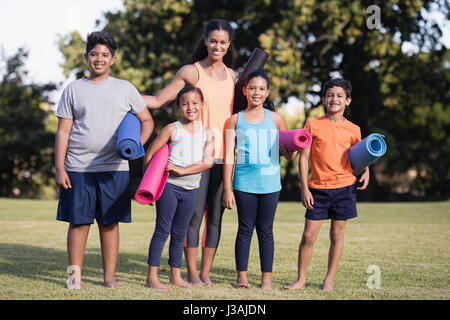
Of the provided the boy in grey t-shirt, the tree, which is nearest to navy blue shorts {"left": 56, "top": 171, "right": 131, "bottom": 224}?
the boy in grey t-shirt

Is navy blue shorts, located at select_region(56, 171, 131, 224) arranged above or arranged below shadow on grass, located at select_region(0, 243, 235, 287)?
above

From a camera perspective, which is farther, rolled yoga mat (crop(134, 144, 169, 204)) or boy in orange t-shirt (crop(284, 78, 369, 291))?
boy in orange t-shirt (crop(284, 78, 369, 291))

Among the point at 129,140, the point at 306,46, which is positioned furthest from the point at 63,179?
the point at 306,46

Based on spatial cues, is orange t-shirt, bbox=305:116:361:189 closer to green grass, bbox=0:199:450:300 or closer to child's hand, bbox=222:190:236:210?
child's hand, bbox=222:190:236:210

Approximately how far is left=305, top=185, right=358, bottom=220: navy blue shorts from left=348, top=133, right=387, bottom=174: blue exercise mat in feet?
0.84

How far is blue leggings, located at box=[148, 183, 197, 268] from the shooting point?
4738mm

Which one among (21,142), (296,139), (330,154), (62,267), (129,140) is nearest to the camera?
(129,140)

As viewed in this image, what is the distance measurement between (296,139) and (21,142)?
81.0ft

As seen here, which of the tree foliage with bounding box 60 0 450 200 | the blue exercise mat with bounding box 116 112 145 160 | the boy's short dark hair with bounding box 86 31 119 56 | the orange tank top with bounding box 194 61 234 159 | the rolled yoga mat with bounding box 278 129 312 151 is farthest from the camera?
the tree foliage with bounding box 60 0 450 200

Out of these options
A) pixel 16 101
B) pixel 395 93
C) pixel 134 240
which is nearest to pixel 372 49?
pixel 395 93

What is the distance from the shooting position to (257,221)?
488cm

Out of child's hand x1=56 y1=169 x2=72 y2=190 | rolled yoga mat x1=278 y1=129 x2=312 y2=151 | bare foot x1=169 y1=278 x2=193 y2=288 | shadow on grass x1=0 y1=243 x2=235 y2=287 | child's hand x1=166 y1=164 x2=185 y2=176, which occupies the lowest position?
shadow on grass x1=0 y1=243 x2=235 y2=287

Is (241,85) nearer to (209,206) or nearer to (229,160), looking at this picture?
(229,160)
